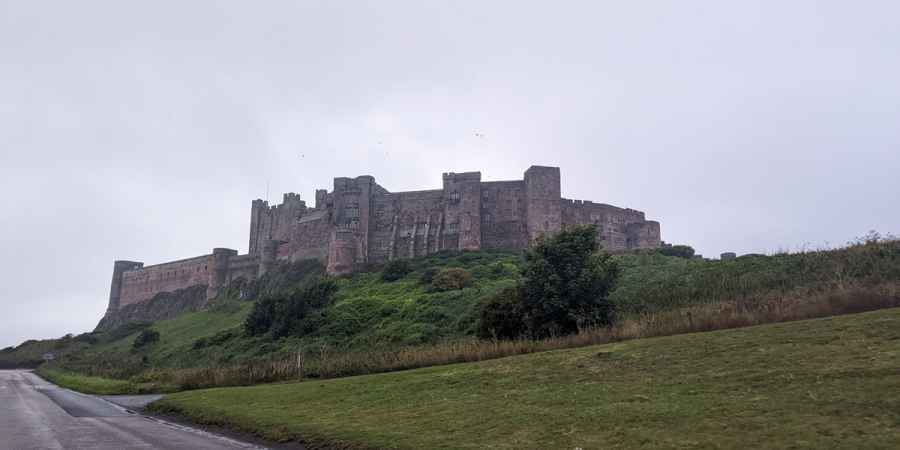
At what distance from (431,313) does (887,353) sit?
97.9 ft

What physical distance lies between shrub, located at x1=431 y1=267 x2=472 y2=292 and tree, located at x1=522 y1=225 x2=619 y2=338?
64.1 feet

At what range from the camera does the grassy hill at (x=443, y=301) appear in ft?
63.4

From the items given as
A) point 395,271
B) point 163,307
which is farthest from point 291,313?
point 163,307

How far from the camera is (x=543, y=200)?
62.9 meters

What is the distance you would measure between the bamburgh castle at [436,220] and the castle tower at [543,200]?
92 mm

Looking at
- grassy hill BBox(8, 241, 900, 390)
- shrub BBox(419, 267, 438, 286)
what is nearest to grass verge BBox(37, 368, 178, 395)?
grassy hill BBox(8, 241, 900, 390)

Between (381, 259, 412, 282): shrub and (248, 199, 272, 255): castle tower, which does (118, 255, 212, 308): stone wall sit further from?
(381, 259, 412, 282): shrub

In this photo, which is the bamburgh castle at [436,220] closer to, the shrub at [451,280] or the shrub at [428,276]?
the shrub at [428,276]

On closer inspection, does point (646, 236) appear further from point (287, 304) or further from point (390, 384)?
point (390, 384)

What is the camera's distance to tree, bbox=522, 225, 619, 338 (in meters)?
22.3

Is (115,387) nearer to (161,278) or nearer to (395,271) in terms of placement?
(395,271)

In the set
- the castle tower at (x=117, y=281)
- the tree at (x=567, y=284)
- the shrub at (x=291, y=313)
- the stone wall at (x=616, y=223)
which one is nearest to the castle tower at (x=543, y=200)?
the stone wall at (x=616, y=223)

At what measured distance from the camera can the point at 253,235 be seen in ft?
278

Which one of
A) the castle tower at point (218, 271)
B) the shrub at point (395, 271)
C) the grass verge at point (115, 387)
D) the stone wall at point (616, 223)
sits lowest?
the grass verge at point (115, 387)
